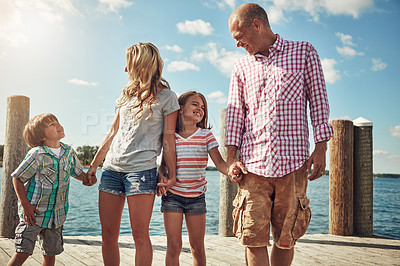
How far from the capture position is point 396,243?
4625 mm

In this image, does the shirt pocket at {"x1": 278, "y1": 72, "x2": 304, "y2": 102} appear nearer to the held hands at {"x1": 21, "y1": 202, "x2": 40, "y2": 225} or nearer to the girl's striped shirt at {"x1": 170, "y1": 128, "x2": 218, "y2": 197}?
the girl's striped shirt at {"x1": 170, "y1": 128, "x2": 218, "y2": 197}

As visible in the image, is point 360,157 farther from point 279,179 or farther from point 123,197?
point 123,197

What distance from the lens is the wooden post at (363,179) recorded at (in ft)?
16.8

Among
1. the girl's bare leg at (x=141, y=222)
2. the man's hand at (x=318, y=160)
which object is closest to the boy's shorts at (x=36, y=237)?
the girl's bare leg at (x=141, y=222)

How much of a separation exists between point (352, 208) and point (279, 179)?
11.4 feet

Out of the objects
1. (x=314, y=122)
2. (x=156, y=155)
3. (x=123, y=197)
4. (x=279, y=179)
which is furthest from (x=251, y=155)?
(x=123, y=197)

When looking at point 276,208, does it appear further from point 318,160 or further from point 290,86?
point 290,86

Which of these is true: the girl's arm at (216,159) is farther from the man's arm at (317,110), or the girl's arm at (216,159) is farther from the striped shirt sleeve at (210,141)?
the man's arm at (317,110)

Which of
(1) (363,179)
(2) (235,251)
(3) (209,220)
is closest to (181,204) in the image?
(2) (235,251)

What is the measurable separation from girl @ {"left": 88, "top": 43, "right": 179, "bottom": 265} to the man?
1.67ft

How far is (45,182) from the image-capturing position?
2.75 m

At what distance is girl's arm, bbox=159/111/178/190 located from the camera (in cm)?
249

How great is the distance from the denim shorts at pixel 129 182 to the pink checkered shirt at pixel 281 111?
57 cm

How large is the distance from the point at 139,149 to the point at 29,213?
3.31 ft
